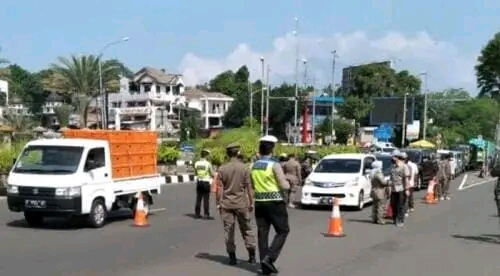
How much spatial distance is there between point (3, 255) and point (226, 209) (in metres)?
3.61

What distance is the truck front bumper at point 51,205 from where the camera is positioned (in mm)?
15305

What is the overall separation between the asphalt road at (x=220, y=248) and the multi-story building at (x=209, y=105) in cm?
10520

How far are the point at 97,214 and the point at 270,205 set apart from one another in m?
6.89

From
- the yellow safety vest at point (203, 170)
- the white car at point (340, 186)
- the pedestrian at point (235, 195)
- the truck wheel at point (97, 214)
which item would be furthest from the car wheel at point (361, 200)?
the pedestrian at point (235, 195)

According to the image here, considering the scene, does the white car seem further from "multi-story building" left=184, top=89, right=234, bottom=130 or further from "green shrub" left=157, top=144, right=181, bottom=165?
"multi-story building" left=184, top=89, right=234, bottom=130

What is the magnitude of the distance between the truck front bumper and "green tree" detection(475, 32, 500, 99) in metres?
80.6

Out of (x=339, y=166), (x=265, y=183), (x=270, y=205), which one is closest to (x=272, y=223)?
(x=270, y=205)

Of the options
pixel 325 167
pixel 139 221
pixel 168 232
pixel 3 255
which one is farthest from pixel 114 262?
pixel 325 167

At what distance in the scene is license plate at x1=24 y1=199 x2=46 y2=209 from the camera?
15352 millimetres

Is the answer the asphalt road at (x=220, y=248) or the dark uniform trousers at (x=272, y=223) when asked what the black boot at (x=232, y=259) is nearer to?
the asphalt road at (x=220, y=248)

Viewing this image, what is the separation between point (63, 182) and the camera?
15391 mm

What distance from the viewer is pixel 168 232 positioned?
15.8 m

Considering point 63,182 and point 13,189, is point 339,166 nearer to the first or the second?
point 63,182

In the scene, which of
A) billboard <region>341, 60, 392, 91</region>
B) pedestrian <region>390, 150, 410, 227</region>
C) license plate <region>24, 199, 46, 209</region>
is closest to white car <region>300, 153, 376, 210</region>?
pedestrian <region>390, 150, 410, 227</region>
